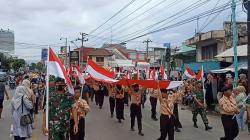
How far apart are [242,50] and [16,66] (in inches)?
2611

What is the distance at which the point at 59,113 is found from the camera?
809cm

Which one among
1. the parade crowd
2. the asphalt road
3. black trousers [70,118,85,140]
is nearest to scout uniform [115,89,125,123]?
the asphalt road

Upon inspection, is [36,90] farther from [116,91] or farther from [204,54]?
[204,54]

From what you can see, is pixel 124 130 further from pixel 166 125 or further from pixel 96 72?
pixel 166 125

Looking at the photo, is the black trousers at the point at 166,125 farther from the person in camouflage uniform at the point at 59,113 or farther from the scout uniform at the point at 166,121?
the person in camouflage uniform at the point at 59,113

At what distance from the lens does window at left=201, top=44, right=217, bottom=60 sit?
33281mm

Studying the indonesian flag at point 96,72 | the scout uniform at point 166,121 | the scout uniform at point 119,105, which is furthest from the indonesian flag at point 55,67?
the scout uniform at point 119,105

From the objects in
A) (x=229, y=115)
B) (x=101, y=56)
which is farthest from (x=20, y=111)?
(x=101, y=56)

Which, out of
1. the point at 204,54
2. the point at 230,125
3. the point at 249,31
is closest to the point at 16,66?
the point at 204,54

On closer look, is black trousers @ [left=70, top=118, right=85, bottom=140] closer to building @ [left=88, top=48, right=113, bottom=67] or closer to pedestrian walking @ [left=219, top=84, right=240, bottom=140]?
pedestrian walking @ [left=219, top=84, right=240, bottom=140]

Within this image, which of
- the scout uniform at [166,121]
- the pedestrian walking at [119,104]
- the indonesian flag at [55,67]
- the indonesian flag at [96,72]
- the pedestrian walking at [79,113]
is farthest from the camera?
the pedestrian walking at [119,104]

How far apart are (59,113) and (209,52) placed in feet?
90.6

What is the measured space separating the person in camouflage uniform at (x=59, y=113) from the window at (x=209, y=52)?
26.1 meters

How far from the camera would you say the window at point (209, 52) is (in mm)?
33281
